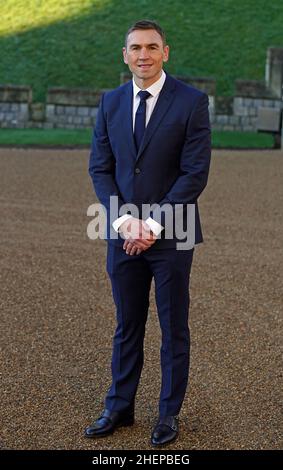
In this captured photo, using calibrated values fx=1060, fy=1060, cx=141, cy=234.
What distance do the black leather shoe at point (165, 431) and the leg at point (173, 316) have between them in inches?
1.2

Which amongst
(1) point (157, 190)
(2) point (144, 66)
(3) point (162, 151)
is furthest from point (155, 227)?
(2) point (144, 66)

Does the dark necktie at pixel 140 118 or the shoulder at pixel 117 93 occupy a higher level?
the shoulder at pixel 117 93

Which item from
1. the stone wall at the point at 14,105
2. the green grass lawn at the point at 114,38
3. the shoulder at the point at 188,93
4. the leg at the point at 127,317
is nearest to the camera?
the shoulder at the point at 188,93

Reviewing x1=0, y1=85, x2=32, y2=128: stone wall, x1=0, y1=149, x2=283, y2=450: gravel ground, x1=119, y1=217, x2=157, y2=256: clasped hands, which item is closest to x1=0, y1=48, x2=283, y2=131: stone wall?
x1=0, y1=85, x2=32, y2=128: stone wall

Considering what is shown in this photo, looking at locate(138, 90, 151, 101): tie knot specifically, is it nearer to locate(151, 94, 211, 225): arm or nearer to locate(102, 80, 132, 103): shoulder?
locate(102, 80, 132, 103): shoulder

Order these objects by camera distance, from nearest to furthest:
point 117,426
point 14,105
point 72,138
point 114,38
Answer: point 117,426, point 72,138, point 14,105, point 114,38

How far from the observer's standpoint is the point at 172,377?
16.1 feet

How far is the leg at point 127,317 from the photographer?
489 cm

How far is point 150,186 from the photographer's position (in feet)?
15.8

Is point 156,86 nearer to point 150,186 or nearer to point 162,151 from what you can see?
point 162,151

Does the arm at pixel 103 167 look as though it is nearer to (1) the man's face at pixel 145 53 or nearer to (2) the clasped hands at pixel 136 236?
(2) the clasped hands at pixel 136 236

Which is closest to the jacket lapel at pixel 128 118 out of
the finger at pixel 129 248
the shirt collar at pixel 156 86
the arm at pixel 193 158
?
the shirt collar at pixel 156 86

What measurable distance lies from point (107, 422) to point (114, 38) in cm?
2055

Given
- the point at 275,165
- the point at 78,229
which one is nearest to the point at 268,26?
the point at 275,165
